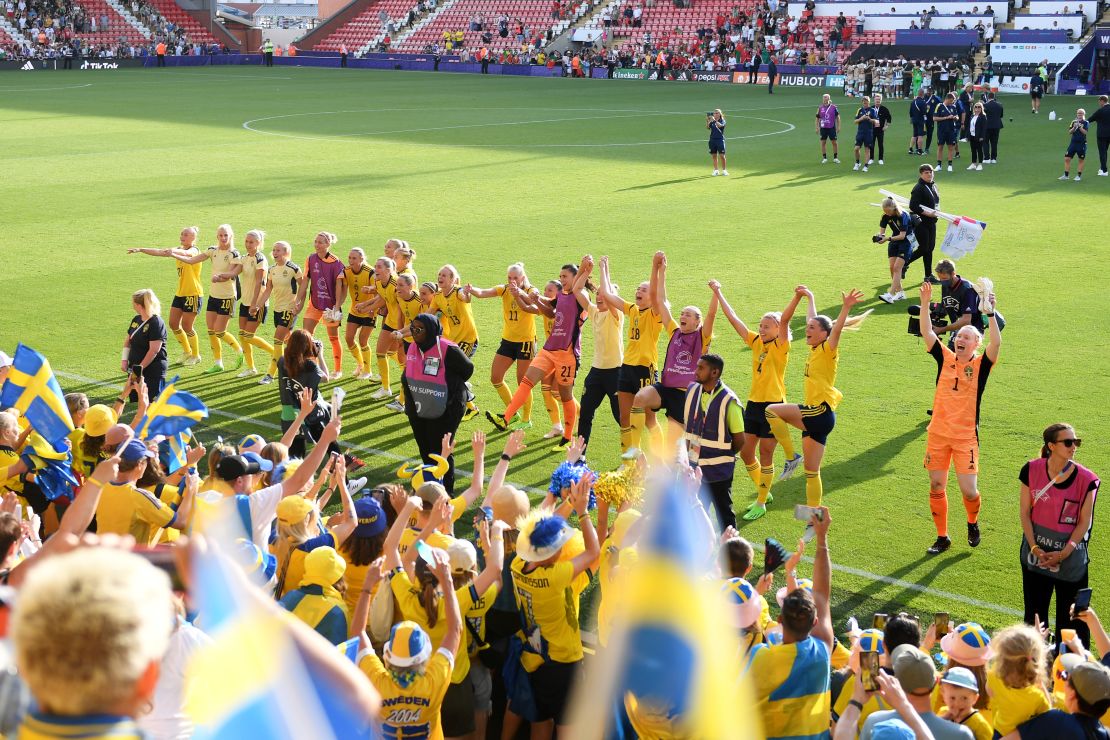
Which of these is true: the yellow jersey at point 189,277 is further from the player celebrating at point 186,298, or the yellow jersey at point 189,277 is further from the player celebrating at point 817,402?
the player celebrating at point 817,402

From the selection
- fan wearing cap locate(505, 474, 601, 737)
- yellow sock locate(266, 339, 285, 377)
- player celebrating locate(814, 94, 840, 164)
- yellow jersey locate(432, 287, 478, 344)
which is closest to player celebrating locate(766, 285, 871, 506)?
yellow jersey locate(432, 287, 478, 344)

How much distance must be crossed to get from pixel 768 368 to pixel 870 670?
555 cm

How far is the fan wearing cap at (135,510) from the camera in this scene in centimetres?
718

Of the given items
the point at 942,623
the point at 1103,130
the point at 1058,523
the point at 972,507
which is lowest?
the point at 972,507

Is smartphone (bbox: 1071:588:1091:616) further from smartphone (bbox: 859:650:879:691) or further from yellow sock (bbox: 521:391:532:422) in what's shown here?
yellow sock (bbox: 521:391:532:422)

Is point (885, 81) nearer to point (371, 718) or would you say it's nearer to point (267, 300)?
point (267, 300)

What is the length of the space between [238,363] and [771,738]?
37.2 feet

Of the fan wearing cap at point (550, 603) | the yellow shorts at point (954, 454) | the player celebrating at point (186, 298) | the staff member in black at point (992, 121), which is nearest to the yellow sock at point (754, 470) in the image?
the yellow shorts at point (954, 454)

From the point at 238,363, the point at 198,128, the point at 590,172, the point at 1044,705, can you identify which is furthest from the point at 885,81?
the point at 1044,705

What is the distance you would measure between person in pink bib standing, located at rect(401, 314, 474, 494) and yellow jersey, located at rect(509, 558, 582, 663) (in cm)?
394

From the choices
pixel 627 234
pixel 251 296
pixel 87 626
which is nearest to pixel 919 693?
pixel 87 626

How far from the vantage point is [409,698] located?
200 inches

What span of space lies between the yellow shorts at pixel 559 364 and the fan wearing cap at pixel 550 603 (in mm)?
5691

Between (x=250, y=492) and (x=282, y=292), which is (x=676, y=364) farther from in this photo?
(x=282, y=292)
